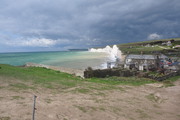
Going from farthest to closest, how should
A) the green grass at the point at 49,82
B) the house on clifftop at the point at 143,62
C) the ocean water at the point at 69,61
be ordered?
1. the ocean water at the point at 69,61
2. the house on clifftop at the point at 143,62
3. the green grass at the point at 49,82

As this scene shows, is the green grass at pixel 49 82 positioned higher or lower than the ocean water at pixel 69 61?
lower

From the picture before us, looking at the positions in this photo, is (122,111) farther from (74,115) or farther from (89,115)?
(74,115)

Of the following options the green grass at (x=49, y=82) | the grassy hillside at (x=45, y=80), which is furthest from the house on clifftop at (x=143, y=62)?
the grassy hillside at (x=45, y=80)

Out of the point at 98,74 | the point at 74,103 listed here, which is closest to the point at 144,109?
the point at 74,103

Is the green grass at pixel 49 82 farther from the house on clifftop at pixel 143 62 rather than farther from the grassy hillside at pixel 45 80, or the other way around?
the house on clifftop at pixel 143 62

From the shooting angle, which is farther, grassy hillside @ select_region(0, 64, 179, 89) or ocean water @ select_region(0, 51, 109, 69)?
ocean water @ select_region(0, 51, 109, 69)

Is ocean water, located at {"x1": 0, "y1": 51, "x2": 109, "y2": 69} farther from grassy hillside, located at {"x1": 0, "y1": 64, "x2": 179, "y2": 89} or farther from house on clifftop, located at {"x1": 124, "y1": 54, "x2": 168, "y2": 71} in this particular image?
grassy hillside, located at {"x1": 0, "y1": 64, "x2": 179, "y2": 89}

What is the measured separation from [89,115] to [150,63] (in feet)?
109

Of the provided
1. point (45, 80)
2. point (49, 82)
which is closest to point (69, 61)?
point (45, 80)

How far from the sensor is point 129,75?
82.9 ft

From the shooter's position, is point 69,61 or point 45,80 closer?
point 45,80

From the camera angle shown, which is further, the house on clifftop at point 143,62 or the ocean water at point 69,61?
the ocean water at point 69,61

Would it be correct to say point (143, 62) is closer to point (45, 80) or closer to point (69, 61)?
point (45, 80)

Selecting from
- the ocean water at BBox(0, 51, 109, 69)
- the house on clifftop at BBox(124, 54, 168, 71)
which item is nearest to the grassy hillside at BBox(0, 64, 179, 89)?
the house on clifftop at BBox(124, 54, 168, 71)
